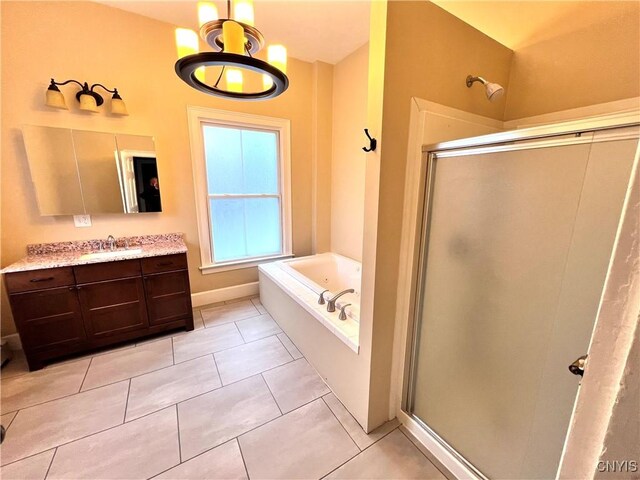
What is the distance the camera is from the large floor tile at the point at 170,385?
1662 millimetres

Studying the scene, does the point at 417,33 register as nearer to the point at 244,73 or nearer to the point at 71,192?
the point at 244,73

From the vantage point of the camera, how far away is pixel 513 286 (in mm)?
1034

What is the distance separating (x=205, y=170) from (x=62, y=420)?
2244mm

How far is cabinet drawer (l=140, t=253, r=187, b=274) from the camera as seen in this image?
7.23ft

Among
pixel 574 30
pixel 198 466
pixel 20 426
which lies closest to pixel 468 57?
pixel 574 30

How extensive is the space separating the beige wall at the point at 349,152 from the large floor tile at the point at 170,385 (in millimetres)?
1936

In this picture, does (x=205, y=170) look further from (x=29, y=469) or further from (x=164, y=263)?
(x=29, y=469)

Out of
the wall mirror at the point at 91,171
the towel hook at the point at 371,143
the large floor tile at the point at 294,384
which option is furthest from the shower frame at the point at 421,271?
the wall mirror at the point at 91,171

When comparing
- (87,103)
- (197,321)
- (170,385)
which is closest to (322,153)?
(87,103)

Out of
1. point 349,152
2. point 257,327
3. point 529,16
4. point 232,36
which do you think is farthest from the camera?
point 349,152

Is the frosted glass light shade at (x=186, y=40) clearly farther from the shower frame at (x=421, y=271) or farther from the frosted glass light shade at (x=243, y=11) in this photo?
the shower frame at (x=421, y=271)

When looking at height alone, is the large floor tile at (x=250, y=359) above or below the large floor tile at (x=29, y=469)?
above

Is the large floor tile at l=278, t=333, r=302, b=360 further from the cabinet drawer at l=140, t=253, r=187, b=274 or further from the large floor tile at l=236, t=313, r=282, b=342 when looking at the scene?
the cabinet drawer at l=140, t=253, r=187, b=274

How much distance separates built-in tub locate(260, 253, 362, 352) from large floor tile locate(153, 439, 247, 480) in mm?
840
